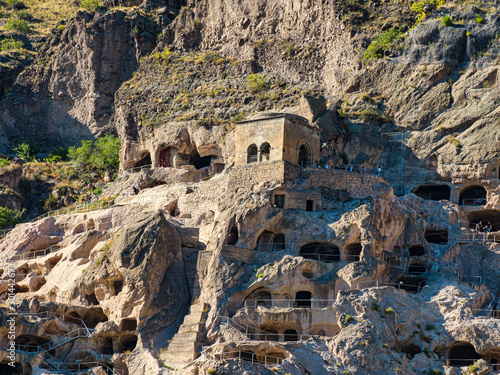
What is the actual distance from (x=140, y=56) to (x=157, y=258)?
36315mm

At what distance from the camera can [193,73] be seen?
285 ft

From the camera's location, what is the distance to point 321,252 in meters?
62.7

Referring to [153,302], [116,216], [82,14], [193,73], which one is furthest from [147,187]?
[82,14]

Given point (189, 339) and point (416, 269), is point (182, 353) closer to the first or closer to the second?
point (189, 339)

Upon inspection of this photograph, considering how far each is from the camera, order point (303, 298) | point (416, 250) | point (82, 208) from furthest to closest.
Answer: point (82, 208)
point (416, 250)
point (303, 298)

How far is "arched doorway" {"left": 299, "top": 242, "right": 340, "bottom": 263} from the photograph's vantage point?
6197cm

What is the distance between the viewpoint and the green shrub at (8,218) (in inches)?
3095

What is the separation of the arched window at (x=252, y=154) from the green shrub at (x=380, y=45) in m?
15.9

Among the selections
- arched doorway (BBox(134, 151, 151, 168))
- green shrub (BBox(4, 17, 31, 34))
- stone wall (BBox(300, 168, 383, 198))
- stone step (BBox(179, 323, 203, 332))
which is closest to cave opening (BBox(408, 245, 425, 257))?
stone wall (BBox(300, 168, 383, 198))

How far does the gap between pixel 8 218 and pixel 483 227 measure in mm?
39187

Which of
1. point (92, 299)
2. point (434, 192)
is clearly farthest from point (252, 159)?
point (434, 192)

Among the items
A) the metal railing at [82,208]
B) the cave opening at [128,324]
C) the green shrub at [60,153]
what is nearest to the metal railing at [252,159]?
the metal railing at [82,208]

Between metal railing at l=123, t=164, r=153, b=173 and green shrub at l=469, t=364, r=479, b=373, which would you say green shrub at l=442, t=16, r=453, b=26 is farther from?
green shrub at l=469, t=364, r=479, b=373

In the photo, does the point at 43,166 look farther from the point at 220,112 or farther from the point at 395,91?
the point at 395,91
